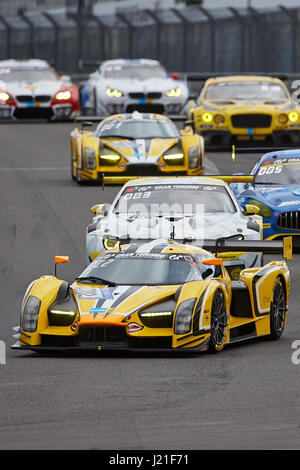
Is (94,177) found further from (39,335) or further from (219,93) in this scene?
(39,335)

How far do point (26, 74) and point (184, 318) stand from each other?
80.7 feet

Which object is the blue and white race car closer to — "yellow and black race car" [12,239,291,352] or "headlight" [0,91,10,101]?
"yellow and black race car" [12,239,291,352]

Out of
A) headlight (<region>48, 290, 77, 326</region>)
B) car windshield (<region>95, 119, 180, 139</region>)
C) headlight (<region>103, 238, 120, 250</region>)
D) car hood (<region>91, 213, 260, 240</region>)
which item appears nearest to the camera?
headlight (<region>48, 290, 77, 326</region>)

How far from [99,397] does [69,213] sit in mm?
12575

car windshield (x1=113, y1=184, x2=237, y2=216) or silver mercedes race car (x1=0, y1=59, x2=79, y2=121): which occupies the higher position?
car windshield (x1=113, y1=184, x2=237, y2=216)

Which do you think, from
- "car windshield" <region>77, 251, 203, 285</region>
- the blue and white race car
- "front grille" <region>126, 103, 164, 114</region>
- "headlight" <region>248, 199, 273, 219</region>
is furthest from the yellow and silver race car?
"car windshield" <region>77, 251, 203, 285</region>

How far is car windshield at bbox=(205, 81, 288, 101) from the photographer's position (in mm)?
29438

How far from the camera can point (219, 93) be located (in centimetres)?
2970

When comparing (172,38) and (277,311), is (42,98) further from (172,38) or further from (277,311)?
(277,311)

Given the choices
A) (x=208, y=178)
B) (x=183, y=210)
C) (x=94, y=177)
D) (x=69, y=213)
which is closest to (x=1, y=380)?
(x=183, y=210)

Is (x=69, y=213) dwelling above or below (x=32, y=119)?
above

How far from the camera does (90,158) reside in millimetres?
24125

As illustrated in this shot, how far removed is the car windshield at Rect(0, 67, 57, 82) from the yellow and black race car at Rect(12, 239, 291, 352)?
22418 mm
